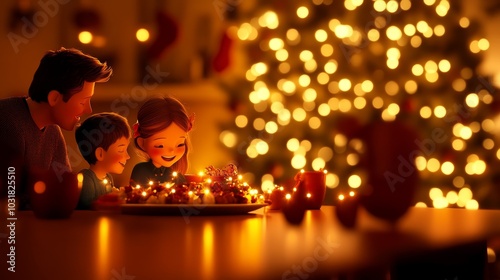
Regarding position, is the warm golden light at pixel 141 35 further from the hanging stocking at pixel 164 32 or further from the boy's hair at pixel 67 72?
the boy's hair at pixel 67 72

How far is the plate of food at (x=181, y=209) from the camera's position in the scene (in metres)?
1.16

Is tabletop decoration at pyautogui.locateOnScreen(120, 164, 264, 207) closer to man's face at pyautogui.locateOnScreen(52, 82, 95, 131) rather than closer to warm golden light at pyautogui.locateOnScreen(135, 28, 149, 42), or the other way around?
man's face at pyautogui.locateOnScreen(52, 82, 95, 131)

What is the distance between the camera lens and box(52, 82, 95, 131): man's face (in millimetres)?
1366

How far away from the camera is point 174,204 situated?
1171 millimetres

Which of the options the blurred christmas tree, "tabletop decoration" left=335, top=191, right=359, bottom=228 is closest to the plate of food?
"tabletop decoration" left=335, top=191, right=359, bottom=228

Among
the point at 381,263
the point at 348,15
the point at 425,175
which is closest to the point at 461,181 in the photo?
the point at 425,175

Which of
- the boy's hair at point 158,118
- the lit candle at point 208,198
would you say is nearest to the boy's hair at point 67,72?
the boy's hair at point 158,118

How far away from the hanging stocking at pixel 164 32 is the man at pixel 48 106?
2.87m

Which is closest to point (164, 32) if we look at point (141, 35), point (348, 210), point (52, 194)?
point (141, 35)

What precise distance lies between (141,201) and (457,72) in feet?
9.22

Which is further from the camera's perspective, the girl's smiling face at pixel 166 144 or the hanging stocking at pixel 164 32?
the hanging stocking at pixel 164 32

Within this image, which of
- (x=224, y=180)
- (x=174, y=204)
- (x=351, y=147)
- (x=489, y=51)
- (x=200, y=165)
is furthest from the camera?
(x=200, y=165)

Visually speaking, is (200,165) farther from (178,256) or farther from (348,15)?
(178,256)

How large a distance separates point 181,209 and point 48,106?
50 centimetres
